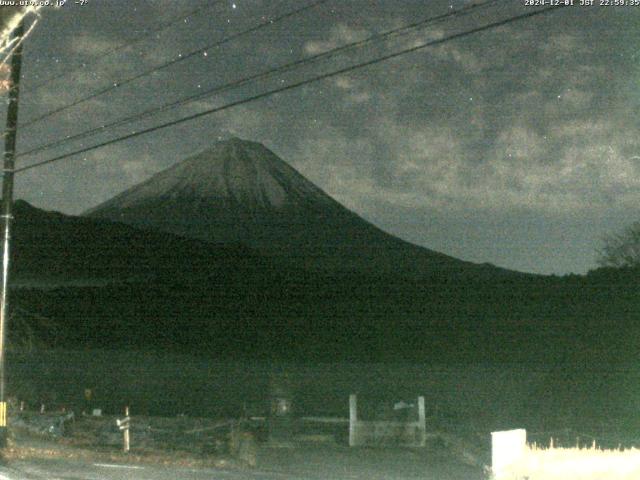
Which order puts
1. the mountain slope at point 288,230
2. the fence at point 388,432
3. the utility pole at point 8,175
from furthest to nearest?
the mountain slope at point 288,230 < the fence at point 388,432 < the utility pole at point 8,175

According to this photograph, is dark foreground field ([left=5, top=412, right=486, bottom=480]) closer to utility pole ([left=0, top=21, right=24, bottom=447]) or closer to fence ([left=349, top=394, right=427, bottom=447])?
fence ([left=349, top=394, right=427, bottom=447])

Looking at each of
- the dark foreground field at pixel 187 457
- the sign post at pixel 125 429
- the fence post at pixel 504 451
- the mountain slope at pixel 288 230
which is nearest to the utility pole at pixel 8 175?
the dark foreground field at pixel 187 457

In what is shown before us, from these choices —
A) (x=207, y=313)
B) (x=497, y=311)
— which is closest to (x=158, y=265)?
(x=207, y=313)

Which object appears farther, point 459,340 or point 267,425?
point 459,340

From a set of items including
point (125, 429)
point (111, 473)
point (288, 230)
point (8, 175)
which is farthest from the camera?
point (288, 230)

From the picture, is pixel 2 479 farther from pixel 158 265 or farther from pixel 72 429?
pixel 158 265

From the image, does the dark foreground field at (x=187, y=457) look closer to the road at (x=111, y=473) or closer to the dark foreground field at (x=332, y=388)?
the road at (x=111, y=473)

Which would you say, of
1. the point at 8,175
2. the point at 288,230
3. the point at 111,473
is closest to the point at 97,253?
the point at 288,230

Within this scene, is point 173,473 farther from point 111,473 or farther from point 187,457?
point 187,457
